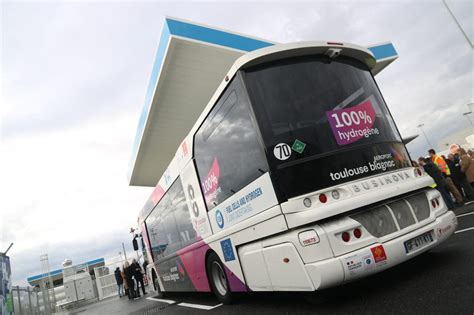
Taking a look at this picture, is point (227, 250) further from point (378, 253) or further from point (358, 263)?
point (378, 253)

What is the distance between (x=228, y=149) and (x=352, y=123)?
1.65 m

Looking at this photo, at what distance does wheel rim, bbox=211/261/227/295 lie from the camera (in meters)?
5.53

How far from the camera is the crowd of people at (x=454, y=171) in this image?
335 inches

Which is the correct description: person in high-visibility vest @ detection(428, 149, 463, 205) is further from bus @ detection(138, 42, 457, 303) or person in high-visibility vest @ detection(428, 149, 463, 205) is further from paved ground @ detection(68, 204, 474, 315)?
bus @ detection(138, 42, 457, 303)

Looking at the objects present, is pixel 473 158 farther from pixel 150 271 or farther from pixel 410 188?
pixel 150 271

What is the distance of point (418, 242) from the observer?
361cm

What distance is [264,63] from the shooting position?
13.4 feet

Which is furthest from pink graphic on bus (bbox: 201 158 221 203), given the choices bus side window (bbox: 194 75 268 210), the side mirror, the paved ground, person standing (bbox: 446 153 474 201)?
the side mirror

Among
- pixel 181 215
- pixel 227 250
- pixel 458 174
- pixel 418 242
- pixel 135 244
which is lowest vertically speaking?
pixel 418 242

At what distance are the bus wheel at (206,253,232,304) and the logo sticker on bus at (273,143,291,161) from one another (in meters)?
2.36

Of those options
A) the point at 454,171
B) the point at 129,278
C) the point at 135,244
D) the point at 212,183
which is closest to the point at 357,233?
the point at 212,183

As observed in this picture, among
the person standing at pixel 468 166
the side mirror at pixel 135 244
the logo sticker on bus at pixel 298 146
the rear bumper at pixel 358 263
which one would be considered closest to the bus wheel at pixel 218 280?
the rear bumper at pixel 358 263

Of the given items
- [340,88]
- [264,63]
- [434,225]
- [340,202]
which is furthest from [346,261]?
[264,63]

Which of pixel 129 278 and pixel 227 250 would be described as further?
pixel 129 278
